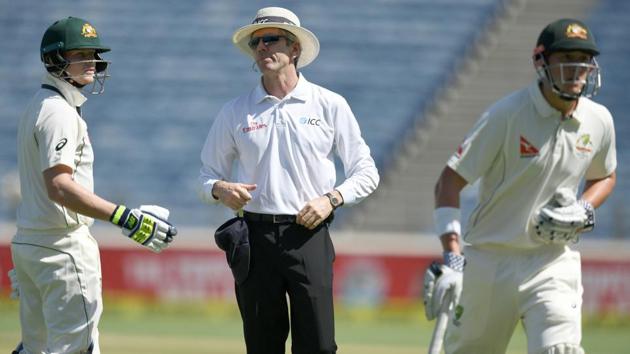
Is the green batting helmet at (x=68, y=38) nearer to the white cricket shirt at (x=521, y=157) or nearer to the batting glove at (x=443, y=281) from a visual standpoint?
the white cricket shirt at (x=521, y=157)

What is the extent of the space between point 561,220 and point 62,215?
244 centimetres

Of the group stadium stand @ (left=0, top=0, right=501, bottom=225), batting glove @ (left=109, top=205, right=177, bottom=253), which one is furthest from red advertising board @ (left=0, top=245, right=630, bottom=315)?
batting glove @ (left=109, top=205, right=177, bottom=253)

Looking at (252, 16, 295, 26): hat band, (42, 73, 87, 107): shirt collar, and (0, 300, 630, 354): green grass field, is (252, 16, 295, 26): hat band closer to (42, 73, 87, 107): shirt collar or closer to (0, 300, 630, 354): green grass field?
(42, 73, 87, 107): shirt collar

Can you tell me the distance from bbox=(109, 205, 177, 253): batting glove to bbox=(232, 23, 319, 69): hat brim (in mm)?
1160

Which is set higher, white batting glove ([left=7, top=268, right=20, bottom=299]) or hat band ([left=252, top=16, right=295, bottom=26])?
hat band ([left=252, top=16, right=295, bottom=26])

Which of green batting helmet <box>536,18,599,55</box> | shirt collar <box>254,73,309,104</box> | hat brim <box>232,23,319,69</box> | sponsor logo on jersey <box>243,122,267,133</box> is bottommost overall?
sponsor logo on jersey <box>243,122,267,133</box>

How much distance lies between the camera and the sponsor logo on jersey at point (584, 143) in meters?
6.09

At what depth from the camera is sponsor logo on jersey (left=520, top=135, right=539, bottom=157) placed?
602 cm

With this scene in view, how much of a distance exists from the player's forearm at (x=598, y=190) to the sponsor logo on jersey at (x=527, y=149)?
512mm

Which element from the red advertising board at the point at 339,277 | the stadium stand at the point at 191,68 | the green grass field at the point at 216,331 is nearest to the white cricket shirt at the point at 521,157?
the green grass field at the point at 216,331

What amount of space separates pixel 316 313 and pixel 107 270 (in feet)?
31.4

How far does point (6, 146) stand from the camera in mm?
20594

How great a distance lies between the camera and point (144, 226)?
20.1 ft

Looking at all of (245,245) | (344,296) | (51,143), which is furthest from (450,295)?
(344,296)
